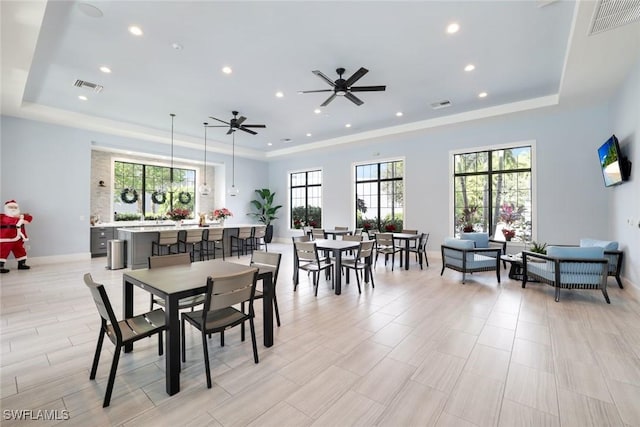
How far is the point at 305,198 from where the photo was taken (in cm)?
1115

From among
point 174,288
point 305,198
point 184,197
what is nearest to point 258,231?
point 305,198

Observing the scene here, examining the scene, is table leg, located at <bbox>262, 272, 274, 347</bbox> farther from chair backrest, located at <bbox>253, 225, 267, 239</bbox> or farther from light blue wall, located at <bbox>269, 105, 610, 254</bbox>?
light blue wall, located at <bbox>269, 105, 610, 254</bbox>

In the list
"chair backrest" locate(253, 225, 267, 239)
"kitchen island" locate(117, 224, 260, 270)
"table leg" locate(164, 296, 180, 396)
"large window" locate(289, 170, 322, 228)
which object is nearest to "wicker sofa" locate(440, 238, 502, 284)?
"table leg" locate(164, 296, 180, 396)

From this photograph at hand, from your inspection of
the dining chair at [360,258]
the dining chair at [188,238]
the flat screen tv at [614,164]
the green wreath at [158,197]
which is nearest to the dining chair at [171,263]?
the dining chair at [360,258]

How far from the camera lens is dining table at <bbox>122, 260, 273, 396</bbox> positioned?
6.57ft

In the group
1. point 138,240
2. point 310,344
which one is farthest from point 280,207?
point 310,344

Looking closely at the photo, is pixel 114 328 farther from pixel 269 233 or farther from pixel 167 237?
pixel 269 233

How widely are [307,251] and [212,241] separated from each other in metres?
3.97

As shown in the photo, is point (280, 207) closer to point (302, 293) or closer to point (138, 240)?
point (138, 240)

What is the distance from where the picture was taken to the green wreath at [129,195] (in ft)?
29.2

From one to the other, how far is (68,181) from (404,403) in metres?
8.75

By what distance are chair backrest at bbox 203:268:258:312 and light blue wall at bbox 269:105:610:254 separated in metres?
6.64

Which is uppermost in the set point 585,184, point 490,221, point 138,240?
point 585,184

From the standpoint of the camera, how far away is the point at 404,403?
1.93 m
